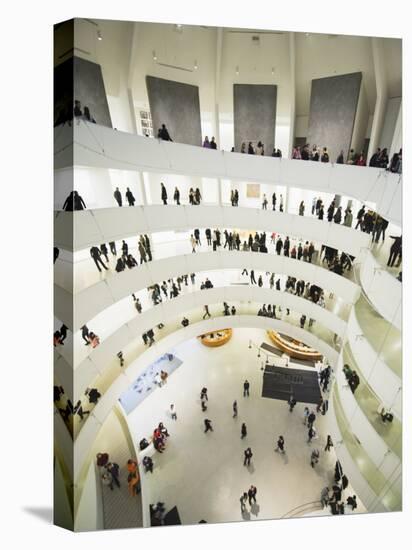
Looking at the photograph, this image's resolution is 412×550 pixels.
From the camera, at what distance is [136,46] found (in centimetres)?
782

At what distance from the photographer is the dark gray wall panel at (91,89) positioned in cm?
745

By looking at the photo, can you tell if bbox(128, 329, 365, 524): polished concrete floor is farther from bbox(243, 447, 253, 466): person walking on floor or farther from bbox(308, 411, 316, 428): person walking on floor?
bbox(308, 411, 316, 428): person walking on floor

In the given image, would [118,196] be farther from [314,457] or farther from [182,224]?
[314,457]

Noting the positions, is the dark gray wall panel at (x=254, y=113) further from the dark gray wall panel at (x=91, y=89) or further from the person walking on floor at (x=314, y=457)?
the person walking on floor at (x=314, y=457)

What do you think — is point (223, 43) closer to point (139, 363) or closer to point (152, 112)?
point (152, 112)

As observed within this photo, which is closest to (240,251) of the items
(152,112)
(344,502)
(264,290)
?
(264,290)

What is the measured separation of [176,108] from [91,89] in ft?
6.74

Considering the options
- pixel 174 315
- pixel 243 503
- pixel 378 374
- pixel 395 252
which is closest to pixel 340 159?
pixel 395 252

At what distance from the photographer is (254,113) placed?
342 inches

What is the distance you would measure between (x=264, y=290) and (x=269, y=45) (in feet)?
28.9

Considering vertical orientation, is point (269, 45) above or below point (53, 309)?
above

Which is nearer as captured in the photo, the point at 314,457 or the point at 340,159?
the point at 340,159

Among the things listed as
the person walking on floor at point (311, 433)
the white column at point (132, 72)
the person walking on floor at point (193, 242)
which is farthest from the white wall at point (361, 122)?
the person walking on floor at point (311, 433)

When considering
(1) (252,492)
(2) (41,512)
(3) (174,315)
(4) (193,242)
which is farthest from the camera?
(3) (174,315)
